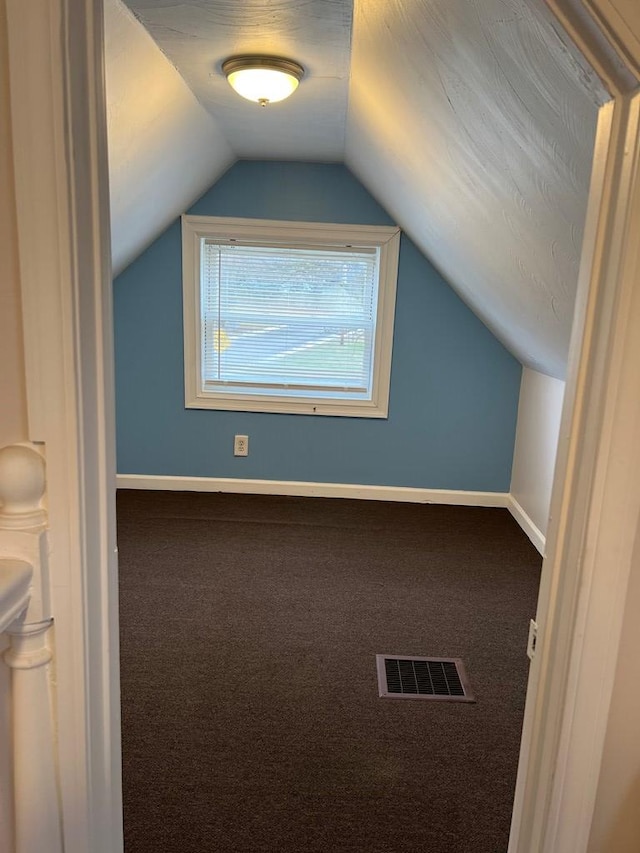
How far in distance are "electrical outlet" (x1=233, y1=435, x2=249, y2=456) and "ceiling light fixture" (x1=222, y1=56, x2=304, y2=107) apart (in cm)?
217

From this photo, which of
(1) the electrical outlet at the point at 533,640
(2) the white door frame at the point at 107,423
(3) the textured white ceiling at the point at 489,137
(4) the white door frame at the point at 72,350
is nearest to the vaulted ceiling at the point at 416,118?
(3) the textured white ceiling at the point at 489,137

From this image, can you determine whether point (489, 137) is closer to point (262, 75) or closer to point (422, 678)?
point (262, 75)

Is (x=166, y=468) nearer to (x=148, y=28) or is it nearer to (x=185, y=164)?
(x=185, y=164)

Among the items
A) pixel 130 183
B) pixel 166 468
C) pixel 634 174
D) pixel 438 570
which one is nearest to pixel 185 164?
pixel 130 183

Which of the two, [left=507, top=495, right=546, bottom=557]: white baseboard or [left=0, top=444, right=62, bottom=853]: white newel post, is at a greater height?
[left=0, top=444, right=62, bottom=853]: white newel post

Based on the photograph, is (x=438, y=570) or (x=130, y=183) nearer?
(x=130, y=183)

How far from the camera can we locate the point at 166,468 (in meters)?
4.05

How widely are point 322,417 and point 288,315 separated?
668mm

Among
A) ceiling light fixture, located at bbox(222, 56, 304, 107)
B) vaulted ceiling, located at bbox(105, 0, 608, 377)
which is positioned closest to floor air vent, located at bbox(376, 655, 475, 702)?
vaulted ceiling, located at bbox(105, 0, 608, 377)

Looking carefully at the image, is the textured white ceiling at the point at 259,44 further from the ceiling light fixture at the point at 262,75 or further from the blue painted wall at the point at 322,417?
the blue painted wall at the point at 322,417

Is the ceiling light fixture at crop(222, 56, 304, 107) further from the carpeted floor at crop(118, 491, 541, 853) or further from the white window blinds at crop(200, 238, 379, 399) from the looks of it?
the carpeted floor at crop(118, 491, 541, 853)

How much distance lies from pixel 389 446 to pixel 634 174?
323 cm

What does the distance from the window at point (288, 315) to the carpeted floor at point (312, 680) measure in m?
0.78

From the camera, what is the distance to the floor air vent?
216 cm
